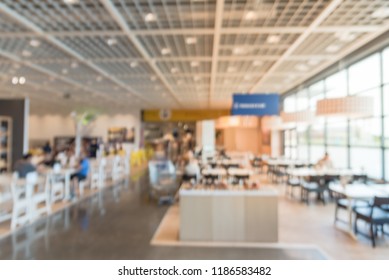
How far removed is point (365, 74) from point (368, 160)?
2.27 m

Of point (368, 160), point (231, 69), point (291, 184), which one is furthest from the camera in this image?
point (231, 69)

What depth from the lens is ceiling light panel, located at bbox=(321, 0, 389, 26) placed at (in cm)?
Result: 439

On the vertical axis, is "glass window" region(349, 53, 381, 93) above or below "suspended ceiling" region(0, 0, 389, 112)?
below

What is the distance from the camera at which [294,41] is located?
19.8 feet

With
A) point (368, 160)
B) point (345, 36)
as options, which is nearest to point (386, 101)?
point (368, 160)

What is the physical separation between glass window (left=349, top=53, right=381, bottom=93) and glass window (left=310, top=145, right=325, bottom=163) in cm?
295

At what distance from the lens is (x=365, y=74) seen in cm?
739

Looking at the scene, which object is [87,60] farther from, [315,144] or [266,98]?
[315,144]

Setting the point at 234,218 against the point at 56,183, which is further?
the point at 56,183

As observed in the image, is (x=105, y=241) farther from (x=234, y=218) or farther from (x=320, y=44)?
(x=320, y=44)

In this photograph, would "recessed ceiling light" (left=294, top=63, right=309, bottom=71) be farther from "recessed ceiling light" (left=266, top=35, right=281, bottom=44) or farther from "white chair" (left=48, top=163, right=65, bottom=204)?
"white chair" (left=48, top=163, right=65, bottom=204)

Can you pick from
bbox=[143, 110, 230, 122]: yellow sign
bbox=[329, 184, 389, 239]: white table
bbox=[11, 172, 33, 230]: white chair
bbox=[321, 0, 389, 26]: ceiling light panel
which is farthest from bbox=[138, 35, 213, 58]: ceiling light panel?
bbox=[143, 110, 230, 122]: yellow sign

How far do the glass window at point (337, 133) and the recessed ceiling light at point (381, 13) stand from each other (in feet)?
13.1

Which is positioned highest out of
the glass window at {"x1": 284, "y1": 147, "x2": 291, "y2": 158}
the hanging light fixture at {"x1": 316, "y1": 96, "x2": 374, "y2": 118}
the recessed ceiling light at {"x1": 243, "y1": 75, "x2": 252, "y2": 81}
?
the recessed ceiling light at {"x1": 243, "y1": 75, "x2": 252, "y2": 81}
